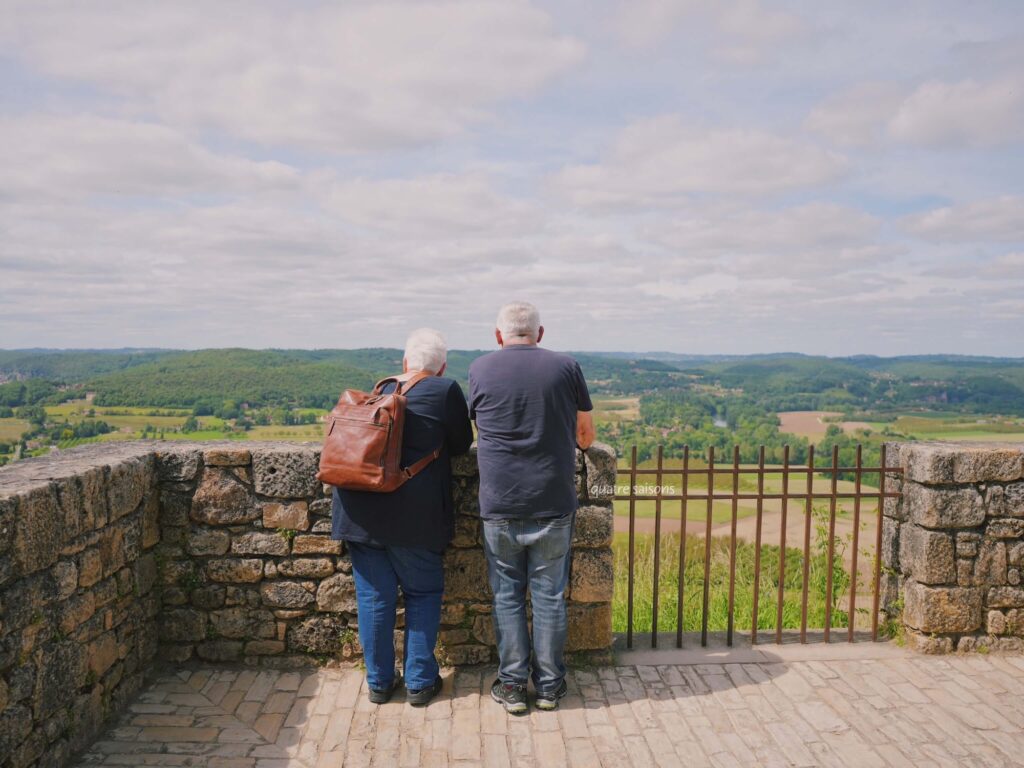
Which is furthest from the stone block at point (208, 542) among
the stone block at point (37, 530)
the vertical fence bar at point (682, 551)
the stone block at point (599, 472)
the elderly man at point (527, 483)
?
the vertical fence bar at point (682, 551)

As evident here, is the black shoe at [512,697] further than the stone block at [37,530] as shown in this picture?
Yes

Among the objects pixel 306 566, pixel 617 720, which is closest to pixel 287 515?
pixel 306 566

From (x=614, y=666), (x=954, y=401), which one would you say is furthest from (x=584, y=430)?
(x=954, y=401)

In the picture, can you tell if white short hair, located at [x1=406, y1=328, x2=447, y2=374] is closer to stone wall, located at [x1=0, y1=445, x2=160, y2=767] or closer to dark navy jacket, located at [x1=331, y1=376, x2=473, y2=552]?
dark navy jacket, located at [x1=331, y1=376, x2=473, y2=552]

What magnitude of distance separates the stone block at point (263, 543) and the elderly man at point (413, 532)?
23.4 inches

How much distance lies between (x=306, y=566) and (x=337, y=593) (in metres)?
0.25

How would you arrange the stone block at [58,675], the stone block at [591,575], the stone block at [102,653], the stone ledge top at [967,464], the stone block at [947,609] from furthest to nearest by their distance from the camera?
the stone block at [947,609], the stone ledge top at [967,464], the stone block at [591,575], the stone block at [102,653], the stone block at [58,675]

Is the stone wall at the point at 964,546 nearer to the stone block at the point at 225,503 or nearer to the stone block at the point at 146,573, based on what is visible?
the stone block at the point at 225,503

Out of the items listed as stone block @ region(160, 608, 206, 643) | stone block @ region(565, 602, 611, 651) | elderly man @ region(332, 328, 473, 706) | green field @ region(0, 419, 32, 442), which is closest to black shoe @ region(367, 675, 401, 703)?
elderly man @ region(332, 328, 473, 706)

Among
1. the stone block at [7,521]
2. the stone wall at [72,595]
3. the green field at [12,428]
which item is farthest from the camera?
the green field at [12,428]

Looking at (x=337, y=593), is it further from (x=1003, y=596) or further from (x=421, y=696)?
(x=1003, y=596)

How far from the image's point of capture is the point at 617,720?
3562 mm

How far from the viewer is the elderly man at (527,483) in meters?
3.48

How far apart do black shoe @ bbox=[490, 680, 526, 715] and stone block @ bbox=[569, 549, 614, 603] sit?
684 millimetres
